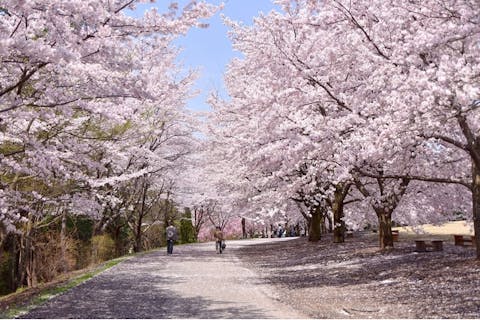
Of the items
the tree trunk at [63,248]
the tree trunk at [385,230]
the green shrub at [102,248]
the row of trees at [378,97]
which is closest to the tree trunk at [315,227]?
the row of trees at [378,97]

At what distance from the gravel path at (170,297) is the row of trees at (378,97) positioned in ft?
11.6

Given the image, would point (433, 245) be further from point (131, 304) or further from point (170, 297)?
point (131, 304)

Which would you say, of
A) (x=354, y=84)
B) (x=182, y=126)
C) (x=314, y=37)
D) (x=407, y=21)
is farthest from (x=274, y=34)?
(x=182, y=126)

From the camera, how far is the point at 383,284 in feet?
41.4

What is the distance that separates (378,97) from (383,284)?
464 centimetres

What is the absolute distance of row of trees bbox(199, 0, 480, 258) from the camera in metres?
9.20

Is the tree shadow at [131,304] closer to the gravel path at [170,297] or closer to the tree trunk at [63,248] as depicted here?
the gravel path at [170,297]

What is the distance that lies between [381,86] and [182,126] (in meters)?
22.7

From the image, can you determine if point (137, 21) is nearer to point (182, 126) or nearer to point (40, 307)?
point (40, 307)

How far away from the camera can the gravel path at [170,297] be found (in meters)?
9.53

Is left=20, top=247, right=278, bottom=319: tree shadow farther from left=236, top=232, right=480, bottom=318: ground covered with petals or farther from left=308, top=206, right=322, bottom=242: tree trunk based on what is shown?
left=308, top=206, right=322, bottom=242: tree trunk

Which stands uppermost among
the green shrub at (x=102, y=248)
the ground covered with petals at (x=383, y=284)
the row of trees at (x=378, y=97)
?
the row of trees at (x=378, y=97)

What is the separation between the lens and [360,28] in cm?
1217

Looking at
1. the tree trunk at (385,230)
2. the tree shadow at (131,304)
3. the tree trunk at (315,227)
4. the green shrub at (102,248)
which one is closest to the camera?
the tree shadow at (131,304)
